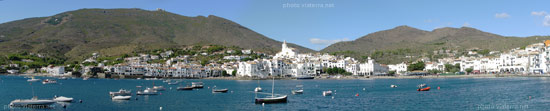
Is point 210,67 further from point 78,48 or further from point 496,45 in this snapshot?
point 496,45

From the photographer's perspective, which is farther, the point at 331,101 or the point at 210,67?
the point at 210,67

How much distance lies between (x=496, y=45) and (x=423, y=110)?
144872 mm

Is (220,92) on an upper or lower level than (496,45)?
lower

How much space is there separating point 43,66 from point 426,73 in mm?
109279

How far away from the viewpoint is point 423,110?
33500mm

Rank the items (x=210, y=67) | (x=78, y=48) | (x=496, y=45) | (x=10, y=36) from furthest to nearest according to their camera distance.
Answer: (x=10, y=36) < (x=78, y=48) < (x=496, y=45) < (x=210, y=67)

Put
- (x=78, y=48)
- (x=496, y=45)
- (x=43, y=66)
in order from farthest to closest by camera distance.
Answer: (x=78, y=48) → (x=496, y=45) → (x=43, y=66)

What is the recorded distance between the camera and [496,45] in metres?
162

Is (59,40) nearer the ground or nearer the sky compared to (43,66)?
nearer the sky

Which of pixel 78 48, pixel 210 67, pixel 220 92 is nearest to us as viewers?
pixel 220 92

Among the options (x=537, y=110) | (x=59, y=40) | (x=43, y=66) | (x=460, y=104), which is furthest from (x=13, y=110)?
(x=59, y=40)

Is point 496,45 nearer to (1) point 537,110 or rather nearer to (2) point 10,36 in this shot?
(1) point 537,110

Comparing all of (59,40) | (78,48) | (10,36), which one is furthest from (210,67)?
(10,36)

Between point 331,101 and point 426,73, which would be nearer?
point 331,101
